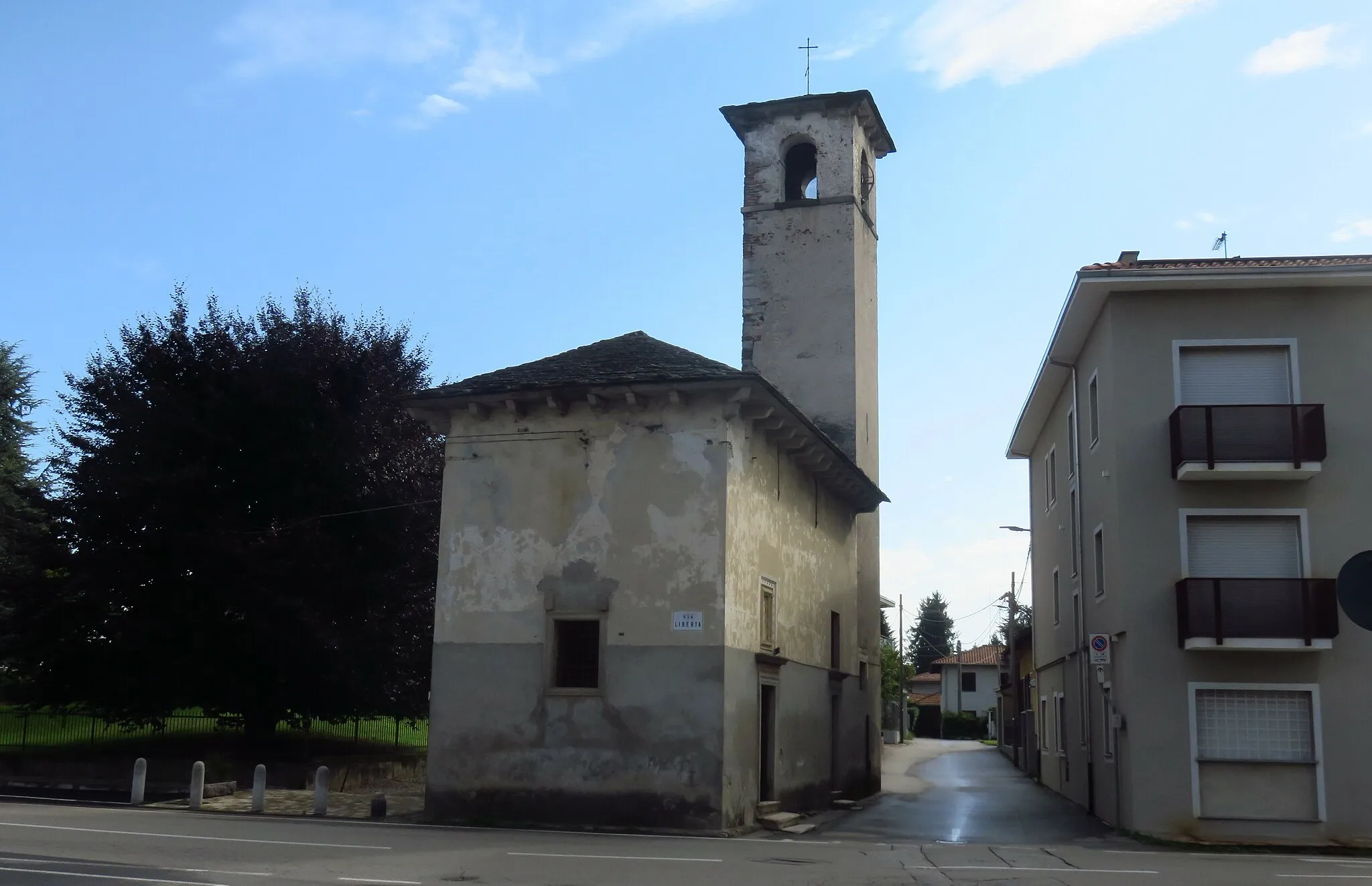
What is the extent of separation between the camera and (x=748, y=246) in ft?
93.8

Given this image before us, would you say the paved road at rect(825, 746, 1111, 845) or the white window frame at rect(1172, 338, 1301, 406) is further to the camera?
the white window frame at rect(1172, 338, 1301, 406)

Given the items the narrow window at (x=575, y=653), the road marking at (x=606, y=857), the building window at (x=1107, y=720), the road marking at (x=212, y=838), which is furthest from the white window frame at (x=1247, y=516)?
the road marking at (x=212, y=838)

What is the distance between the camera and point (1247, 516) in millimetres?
17859

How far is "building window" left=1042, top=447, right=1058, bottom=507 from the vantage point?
27.2 meters

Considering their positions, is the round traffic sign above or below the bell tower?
below

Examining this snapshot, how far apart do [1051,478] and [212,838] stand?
20.8 metres

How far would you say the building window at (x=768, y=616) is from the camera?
19359 millimetres

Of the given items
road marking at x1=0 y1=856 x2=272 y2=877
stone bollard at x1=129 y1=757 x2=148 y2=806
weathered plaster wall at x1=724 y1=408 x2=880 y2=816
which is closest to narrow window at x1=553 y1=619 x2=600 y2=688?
weathered plaster wall at x1=724 y1=408 x2=880 y2=816

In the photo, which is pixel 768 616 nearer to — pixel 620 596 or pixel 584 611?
pixel 620 596

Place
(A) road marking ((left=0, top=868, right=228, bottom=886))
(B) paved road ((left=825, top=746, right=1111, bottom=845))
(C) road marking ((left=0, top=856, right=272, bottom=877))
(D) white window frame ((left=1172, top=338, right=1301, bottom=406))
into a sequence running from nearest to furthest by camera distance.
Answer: (A) road marking ((left=0, top=868, right=228, bottom=886)) → (C) road marking ((left=0, top=856, right=272, bottom=877)) → (B) paved road ((left=825, top=746, right=1111, bottom=845)) → (D) white window frame ((left=1172, top=338, right=1301, bottom=406))

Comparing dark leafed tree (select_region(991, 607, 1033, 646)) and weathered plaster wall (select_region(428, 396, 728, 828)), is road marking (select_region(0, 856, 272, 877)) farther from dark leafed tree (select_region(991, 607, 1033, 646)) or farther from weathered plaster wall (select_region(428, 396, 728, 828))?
dark leafed tree (select_region(991, 607, 1033, 646))

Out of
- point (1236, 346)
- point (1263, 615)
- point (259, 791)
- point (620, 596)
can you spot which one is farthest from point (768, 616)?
point (259, 791)

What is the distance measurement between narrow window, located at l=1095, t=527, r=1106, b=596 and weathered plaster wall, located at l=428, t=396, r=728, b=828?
23.4ft

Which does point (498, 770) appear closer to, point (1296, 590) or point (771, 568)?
point (771, 568)
